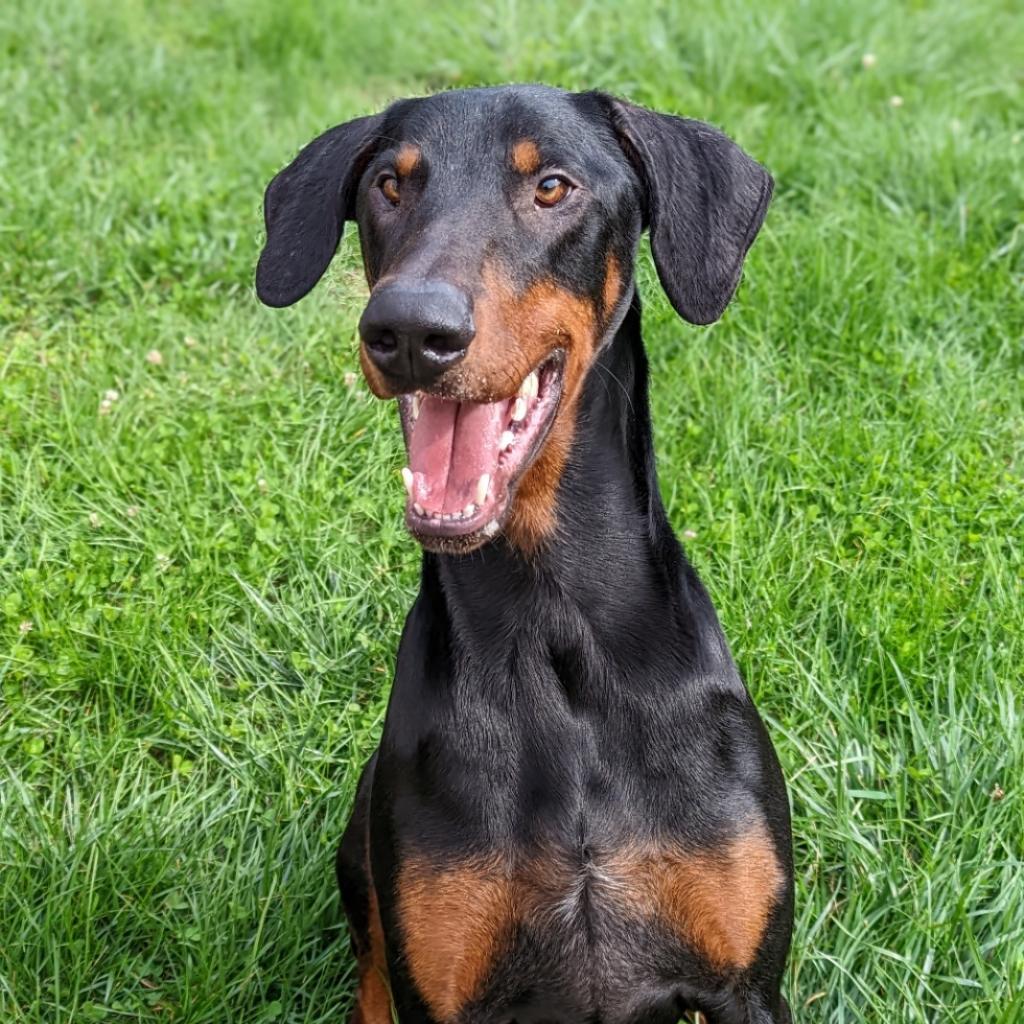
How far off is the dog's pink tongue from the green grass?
93cm

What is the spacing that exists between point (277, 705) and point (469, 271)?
1.72 m

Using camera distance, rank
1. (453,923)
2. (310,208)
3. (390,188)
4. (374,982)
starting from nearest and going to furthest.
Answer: (453,923), (390,188), (310,208), (374,982)

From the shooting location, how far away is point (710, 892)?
8.63ft

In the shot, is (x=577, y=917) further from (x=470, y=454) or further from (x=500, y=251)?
(x=500, y=251)

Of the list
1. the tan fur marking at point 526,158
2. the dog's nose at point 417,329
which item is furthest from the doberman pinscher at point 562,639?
the dog's nose at point 417,329

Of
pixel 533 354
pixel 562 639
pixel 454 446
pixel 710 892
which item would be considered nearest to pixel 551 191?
pixel 533 354

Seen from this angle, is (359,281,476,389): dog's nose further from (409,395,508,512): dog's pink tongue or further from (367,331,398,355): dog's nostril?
(409,395,508,512): dog's pink tongue

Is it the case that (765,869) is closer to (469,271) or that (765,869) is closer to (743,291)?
(469,271)

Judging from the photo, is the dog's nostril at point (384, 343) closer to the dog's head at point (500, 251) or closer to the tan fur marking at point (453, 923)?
the dog's head at point (500, 251)

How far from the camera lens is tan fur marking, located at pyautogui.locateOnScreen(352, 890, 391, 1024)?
9.96ft

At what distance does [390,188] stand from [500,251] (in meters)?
0.33

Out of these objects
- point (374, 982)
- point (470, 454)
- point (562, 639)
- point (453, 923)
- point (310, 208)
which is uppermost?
point (310, 208)

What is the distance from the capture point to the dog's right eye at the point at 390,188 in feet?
8.82

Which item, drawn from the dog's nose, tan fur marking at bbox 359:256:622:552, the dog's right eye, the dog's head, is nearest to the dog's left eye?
the dog's head
